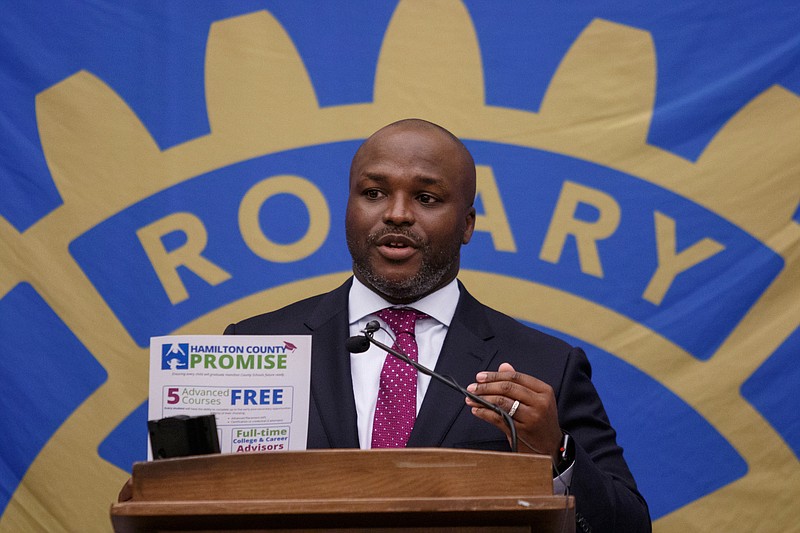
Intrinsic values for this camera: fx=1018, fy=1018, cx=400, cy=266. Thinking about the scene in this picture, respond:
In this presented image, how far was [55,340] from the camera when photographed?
Result: 331 cm

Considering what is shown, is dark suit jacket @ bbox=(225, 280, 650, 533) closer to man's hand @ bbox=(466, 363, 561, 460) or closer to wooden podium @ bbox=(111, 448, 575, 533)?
man's hand @ bbox=(466, 363, 561, 460)

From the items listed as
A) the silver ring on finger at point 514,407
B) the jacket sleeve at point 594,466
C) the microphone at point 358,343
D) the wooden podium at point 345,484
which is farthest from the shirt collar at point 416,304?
the wooden podium at point 345,484

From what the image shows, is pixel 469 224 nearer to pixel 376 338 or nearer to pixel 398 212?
pixel 398 212

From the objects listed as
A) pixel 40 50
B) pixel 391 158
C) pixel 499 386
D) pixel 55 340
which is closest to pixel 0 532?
pixel 55 340

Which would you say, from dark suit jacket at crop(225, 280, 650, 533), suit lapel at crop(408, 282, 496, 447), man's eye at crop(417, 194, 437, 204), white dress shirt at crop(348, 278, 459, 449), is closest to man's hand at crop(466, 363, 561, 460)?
dark suit jacket at crop(225, 280, 650, 533)

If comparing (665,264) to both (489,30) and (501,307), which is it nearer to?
(501,307)

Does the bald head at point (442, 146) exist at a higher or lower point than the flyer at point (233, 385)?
higher

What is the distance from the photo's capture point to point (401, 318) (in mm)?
2613

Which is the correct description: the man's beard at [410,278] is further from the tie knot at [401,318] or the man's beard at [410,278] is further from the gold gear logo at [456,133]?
the gold gear logo at [456,133]

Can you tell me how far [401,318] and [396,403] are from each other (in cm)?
28

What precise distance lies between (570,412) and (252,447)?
3.12 ft

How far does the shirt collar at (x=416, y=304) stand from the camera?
104 inches

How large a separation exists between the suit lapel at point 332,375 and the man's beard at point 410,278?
115 mm

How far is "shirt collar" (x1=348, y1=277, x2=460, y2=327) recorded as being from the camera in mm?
2646
